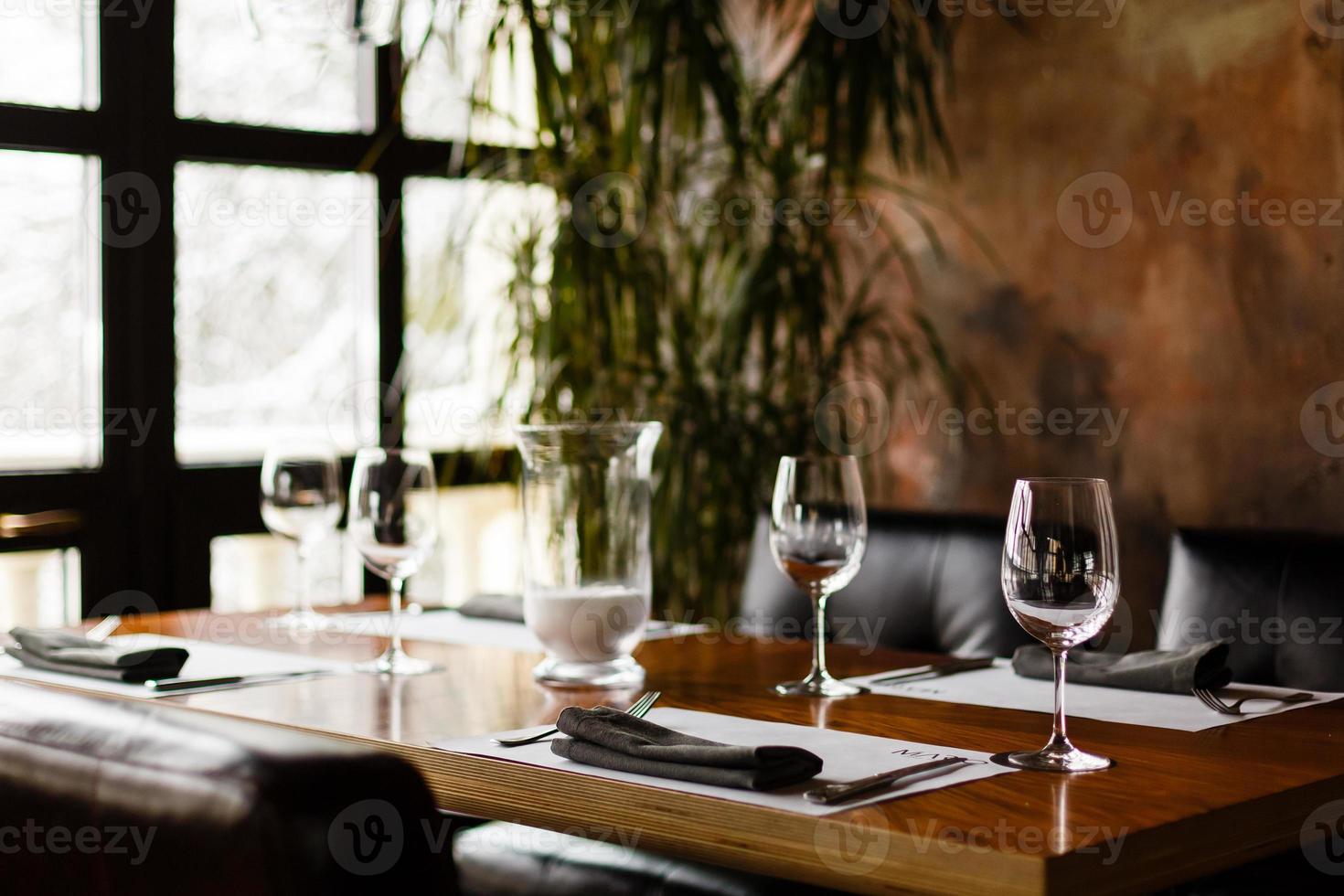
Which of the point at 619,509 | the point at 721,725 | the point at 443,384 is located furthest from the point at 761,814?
the point at 443,384

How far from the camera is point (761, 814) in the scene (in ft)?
3.40

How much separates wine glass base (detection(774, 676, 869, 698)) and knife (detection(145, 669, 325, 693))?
536 mm

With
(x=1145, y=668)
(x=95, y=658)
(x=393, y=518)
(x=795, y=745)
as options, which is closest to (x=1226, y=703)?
(x=1145, y=668)

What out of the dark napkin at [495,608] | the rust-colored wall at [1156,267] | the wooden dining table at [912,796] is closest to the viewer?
the wooden dining table at [912,796]

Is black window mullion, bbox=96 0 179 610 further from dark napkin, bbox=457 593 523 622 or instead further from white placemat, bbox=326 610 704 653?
dark napkin, bbox=457 593 523 622

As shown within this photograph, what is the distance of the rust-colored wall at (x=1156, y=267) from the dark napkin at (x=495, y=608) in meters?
1.59

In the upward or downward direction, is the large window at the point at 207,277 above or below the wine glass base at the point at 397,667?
above

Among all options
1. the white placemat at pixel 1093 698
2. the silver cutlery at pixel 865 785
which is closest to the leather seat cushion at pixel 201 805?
the silver cutlery at pixel 865 785

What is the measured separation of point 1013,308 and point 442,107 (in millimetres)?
1614

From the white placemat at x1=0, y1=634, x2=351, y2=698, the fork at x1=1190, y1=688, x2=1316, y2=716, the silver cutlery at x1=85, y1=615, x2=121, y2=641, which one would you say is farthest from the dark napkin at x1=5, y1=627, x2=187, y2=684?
the fork at x1=1190, y1=688, x2=1316, y2=716

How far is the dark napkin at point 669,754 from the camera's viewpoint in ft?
3.58

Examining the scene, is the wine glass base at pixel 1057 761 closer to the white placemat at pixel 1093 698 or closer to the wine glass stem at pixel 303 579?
the white placemat at pixel 1093 698

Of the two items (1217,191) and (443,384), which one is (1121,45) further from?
(443,384)

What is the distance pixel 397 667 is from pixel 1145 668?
2.67 feet
